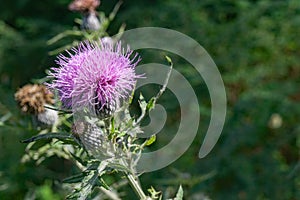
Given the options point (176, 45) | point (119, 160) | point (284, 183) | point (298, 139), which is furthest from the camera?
point (176, 45)

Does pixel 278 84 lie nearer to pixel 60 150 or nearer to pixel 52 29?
pixel 52 29

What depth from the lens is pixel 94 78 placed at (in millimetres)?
1081

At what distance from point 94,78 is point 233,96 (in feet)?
6.34

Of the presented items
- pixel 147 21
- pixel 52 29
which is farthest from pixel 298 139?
pixel 52 29

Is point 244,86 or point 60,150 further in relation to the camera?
point 244,86

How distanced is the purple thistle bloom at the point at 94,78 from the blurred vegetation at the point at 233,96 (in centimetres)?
120

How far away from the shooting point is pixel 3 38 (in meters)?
3.06

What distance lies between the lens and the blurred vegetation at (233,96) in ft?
8.25

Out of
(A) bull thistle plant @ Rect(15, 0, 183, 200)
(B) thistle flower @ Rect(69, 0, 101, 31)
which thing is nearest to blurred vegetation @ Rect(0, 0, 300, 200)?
(B) thistle flower @ Rect(69, 0, 101, 31)

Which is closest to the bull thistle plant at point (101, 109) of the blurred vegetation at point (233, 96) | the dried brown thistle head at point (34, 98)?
the dried brown thistle head at point (34, 98)

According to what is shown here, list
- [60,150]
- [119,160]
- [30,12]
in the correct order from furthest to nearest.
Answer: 1. [30,12]
2. [60,150]
3. [119,160]

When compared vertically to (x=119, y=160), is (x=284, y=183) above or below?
below

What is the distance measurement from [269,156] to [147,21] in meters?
0.87

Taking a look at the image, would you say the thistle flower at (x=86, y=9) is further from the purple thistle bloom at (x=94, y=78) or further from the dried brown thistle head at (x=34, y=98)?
the purple thistle bloom at (x=94, y=78)
